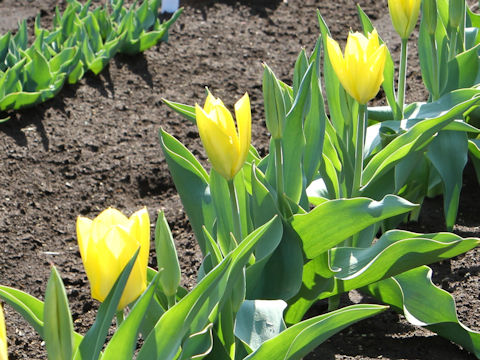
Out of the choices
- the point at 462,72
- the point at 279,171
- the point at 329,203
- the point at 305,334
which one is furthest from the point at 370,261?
the point at 462,72

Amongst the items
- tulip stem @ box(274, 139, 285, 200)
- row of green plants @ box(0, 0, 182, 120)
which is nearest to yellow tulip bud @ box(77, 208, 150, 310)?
tulip stem @ box(274, 139, 285, 200)

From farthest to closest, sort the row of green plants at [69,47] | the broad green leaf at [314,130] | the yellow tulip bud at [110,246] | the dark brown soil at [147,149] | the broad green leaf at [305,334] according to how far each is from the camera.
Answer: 1. the row of green plants at [69,47]
2. the dark brown soil at [147,149]
3. the broad green leaf at [314,130]
4. the broad green leaf at [305,334]
5. the yellow tulip bud at [110,246]

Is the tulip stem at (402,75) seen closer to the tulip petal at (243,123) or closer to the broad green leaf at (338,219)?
the broad green leaf at (338,219)

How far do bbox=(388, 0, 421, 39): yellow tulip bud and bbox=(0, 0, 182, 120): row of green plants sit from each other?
1548 mm

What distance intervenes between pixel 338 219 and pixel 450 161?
0.73m

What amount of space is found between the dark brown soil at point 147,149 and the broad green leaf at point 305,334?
0.52 meters

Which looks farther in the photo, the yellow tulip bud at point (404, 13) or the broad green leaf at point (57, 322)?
the yellow tulip bud at point (404, 13)

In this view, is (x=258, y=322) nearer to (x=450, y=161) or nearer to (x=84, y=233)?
(x=84, y=233)

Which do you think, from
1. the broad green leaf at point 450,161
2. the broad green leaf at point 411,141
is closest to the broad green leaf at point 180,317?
the broad green leaf at point 411,141

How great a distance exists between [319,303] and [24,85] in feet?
5.47

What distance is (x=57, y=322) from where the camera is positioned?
42.4 inches

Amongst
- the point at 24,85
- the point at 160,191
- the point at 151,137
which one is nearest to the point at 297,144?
the point at 160,191

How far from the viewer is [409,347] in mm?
1981

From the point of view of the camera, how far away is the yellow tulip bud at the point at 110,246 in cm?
114
